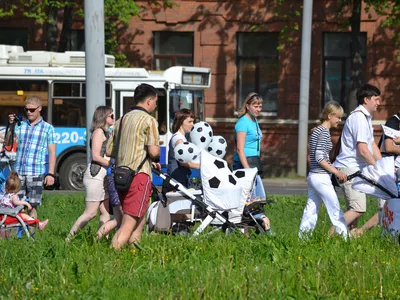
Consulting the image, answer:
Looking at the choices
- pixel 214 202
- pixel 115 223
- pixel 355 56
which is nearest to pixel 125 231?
pixel 115 223

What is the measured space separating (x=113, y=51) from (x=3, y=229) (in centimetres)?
1883

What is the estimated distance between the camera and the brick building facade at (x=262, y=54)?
29.1 metres

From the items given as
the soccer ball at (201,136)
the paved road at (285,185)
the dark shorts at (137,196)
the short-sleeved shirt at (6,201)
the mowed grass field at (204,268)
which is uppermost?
the soccer ball at (201,136)

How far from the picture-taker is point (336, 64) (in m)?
29.8

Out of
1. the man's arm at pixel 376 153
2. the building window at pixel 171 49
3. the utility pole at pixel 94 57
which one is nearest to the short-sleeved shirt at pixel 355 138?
the man's arm at pixel 376 153

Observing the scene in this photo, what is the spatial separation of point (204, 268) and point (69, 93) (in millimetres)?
14532

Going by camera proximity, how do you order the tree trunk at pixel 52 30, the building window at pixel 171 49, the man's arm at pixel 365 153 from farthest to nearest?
the building window at pixel 171 49 → the tree trunk at pixel 52 30 → the man's arm at pixel 365 153

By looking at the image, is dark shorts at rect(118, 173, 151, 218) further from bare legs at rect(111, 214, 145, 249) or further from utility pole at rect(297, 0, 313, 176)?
utility pole at rect(297, 0, 313, 176)

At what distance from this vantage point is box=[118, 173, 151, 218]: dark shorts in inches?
358

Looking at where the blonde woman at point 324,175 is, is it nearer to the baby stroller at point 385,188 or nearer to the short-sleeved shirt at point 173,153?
the baby stroller at point 385,188

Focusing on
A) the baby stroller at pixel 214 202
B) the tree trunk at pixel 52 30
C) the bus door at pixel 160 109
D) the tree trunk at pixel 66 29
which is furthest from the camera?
the tree trunk at pixel 66 29

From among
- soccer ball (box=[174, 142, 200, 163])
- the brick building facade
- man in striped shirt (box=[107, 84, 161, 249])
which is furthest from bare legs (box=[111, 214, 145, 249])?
the brick building facade

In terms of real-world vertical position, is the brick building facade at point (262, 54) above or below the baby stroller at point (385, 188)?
above

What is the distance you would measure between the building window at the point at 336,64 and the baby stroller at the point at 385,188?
1938 centimetres
